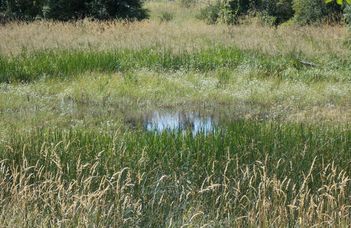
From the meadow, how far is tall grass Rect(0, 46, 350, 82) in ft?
0.11

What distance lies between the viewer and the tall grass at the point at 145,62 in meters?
13.2

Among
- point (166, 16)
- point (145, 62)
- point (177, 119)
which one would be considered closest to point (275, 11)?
point (166, 16)

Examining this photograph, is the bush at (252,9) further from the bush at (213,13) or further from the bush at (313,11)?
the bush at (313,11)

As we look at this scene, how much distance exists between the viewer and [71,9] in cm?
2356

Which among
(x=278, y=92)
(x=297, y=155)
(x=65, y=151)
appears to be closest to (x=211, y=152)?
(x=297, y=155)

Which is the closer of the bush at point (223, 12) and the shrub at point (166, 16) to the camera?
the bush at point (223, 12)

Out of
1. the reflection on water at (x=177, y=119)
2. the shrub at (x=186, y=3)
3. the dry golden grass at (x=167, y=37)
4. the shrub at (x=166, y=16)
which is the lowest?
the reflection on water at (x=177, y=119)

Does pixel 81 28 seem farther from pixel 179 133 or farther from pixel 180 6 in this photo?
pixel 180 6

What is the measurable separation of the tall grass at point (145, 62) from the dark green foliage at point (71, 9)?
8.89 metres

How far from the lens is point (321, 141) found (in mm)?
6445

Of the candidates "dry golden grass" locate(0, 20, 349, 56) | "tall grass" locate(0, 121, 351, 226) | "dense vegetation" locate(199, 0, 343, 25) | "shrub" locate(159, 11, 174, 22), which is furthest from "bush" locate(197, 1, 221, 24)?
"tall grass" locate(0, 121, 351, 226)

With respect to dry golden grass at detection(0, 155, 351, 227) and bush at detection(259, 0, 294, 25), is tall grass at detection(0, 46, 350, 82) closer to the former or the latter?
dry golden grass at detection(0, 155, 351, 227)

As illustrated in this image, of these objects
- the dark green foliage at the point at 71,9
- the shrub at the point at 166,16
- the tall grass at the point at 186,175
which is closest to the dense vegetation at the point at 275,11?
the shrub at the point at 166,16

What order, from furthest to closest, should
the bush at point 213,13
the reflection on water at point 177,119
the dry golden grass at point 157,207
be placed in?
the bush at point 213,13
the reflection on water at point 177,119
the dry golden grass at point 157,207
